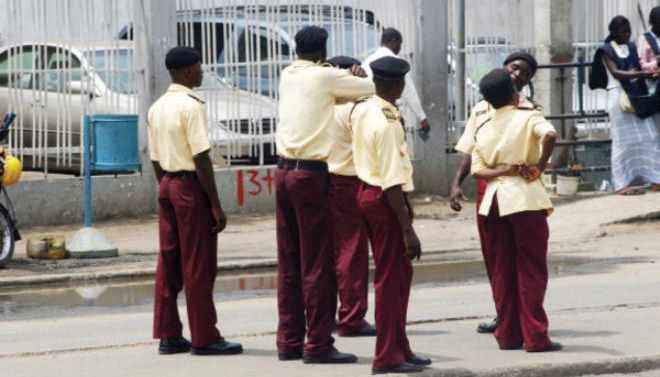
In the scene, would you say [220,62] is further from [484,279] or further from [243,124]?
[484,279]

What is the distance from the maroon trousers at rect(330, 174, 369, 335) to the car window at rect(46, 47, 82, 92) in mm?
6743

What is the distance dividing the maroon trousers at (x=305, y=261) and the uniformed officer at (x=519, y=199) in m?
1.05

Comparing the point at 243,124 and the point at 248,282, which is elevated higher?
the point at 243,124

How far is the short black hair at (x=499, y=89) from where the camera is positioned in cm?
879

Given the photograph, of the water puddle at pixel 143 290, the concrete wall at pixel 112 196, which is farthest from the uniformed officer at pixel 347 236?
the concrete wall at pixel 112 196

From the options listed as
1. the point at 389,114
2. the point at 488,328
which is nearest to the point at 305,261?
the point at 389,114

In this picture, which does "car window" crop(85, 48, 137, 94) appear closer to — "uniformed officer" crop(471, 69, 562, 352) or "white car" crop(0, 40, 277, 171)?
"white car" crop(0, 40, 277, 171)

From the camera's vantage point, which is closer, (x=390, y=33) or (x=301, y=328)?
(x=301, y=328)

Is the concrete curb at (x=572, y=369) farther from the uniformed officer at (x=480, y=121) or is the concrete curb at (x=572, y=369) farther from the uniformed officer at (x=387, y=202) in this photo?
the uniformed officer at (x=480, y=121)

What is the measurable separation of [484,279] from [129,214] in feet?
17.0

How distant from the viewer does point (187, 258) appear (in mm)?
8750

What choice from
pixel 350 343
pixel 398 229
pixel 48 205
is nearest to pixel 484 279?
pixel 350 343

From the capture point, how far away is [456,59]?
17.7m

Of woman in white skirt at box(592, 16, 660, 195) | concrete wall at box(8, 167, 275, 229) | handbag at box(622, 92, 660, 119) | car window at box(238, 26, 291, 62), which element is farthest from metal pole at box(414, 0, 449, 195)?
handbag at box(622, 92, 660, 119)
